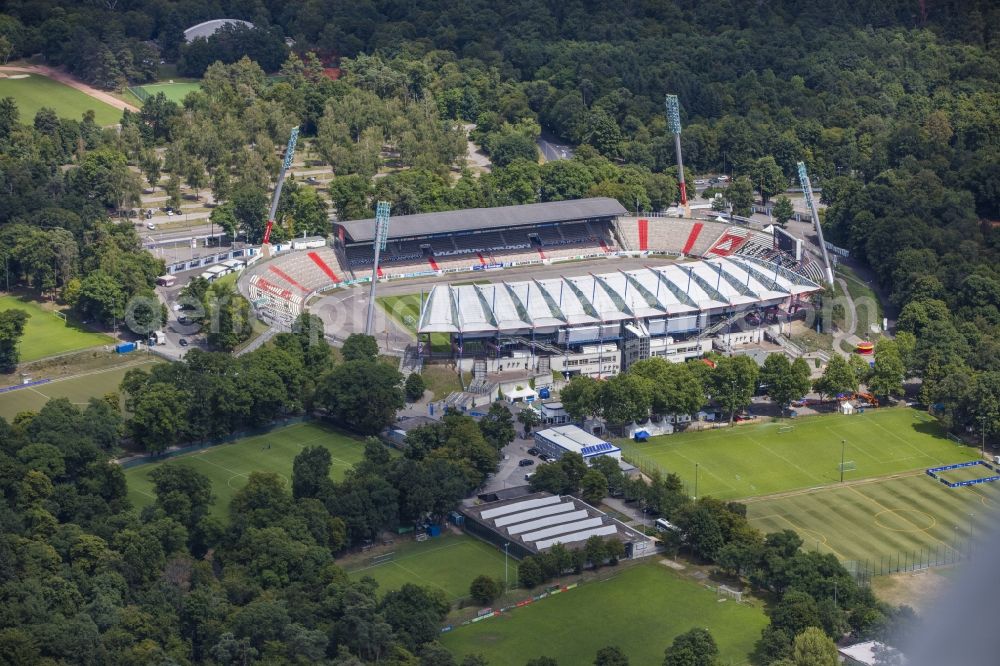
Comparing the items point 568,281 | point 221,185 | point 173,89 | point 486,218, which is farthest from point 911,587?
point 173,89

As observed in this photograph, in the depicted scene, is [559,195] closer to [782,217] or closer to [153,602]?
[782,217]

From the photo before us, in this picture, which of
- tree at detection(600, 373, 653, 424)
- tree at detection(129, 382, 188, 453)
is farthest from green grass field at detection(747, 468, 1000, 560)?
tree at detection(129, 382, 188, 453)

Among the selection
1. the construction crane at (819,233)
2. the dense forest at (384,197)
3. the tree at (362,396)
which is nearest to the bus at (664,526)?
the dense forest at (384,197)

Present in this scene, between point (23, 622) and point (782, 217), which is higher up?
point (782, 217)

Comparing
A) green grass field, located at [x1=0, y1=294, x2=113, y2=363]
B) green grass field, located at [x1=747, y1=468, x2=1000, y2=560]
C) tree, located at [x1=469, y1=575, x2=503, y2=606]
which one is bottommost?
tree, located at [x1=469, y1=575, x2=503, y2=606]

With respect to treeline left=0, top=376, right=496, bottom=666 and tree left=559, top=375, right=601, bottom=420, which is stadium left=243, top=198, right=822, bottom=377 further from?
treeline left=0, top=376, right=496, bottom=666

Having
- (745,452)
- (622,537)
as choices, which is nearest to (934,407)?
(745,452)

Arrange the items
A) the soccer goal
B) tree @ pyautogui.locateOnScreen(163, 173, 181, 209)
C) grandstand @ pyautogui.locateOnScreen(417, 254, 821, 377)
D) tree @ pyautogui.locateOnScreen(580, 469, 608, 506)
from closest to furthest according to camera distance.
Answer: the soccer goal < tree @ pyautogui.locateOnScreen(580, 469, 608, 506) < grandstand @ pyautogui.locateOnScreen(417, 254, 821, 377) < tree @ pyautogui.locateOnScreen(163, 173, 181, 209)
